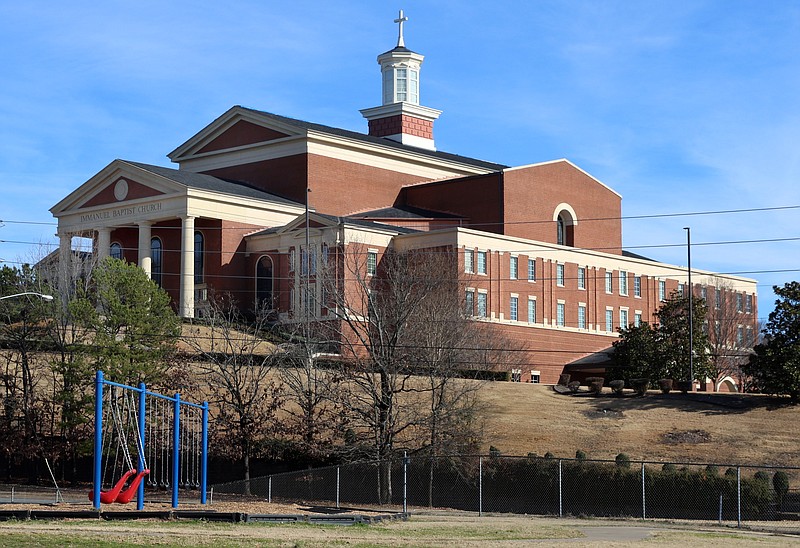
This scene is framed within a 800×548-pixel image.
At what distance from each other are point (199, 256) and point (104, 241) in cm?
640

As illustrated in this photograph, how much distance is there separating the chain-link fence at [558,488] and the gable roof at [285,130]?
41.3 metres

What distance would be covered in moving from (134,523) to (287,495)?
17.2 m

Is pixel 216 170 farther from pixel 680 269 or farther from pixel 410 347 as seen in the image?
pixel 410 347

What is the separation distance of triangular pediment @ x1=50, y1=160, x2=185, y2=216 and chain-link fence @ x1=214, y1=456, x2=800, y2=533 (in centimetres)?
3572

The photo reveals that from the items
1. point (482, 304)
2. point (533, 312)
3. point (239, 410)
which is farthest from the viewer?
point (533, 312)

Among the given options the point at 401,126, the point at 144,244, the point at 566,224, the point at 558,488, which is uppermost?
the point at 401,126

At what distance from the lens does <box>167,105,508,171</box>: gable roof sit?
285ft

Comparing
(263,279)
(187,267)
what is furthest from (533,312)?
(187,267)

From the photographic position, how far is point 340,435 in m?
50.4

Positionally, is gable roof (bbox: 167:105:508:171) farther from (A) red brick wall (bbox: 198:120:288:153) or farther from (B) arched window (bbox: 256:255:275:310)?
(B) arched window (bbox: 256:255:275:310)

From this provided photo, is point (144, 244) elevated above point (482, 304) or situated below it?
above

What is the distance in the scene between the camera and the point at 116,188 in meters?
84.6

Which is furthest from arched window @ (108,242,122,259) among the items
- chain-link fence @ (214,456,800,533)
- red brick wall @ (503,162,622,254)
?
chain-link fence @ (214,456,800,533)

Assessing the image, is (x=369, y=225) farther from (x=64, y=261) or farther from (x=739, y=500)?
(x=739, y=500)
